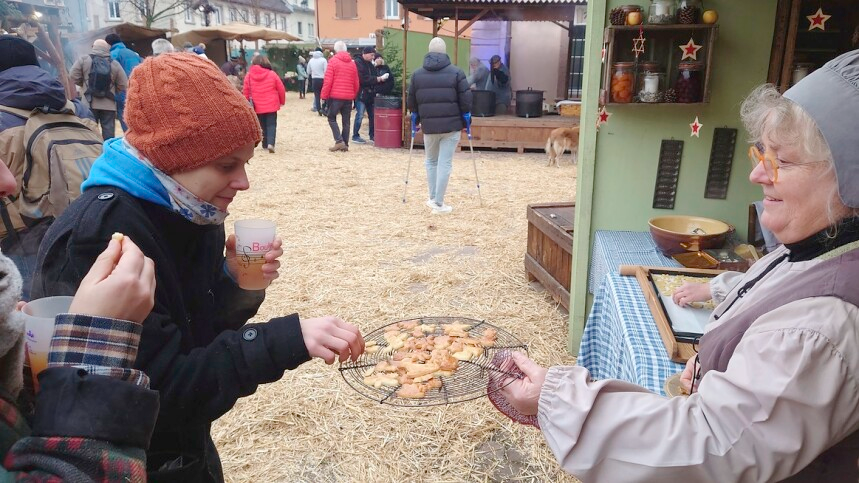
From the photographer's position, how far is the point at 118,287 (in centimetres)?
96

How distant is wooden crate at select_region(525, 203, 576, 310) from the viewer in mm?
4414

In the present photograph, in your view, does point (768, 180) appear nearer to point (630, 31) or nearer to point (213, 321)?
point (213, 321)

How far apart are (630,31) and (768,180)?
2.34m

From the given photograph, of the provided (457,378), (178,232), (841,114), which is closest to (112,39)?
(178,232)

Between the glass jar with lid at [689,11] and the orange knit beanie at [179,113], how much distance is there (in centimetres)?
274

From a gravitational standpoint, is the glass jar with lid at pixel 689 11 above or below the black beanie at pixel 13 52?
above

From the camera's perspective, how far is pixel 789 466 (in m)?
1.11

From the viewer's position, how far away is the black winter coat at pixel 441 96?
745 centimetres

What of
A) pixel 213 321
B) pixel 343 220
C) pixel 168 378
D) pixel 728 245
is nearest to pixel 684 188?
pixel 728 245

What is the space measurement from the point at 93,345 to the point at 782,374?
1208 mm

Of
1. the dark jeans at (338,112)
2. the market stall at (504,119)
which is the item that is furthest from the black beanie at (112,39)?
the market stall at (504,119)

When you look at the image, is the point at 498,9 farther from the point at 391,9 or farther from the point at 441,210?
the point at 391,9

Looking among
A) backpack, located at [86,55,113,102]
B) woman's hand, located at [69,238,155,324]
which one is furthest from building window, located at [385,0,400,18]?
woman's hand, located at [69,238,155,324]

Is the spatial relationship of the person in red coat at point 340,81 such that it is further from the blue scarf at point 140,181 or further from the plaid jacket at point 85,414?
the plaid jacket at point 85,414
